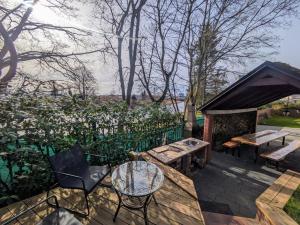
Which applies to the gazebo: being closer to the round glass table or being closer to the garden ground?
the round glass table

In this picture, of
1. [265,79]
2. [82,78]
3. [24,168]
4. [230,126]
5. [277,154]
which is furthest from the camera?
[230,126]

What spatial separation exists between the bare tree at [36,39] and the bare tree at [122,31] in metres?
1.01

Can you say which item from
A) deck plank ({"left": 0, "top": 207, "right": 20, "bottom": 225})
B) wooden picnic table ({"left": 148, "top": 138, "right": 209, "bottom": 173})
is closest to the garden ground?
wooden picnic table ({"left": 148, "top": 138, "right": 209, "bottom": 173})

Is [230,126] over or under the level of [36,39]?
under

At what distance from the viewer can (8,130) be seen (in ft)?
9.02

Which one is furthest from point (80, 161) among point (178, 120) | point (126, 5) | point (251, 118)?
point (251, 118)

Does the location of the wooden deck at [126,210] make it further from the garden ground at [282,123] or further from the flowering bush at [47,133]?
the garden ground at [282,123]

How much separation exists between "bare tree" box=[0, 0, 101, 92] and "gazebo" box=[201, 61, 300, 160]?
17.3 feet

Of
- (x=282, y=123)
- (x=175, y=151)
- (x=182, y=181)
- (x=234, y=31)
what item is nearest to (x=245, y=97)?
(x=175, y=151)

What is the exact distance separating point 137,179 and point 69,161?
3.74 feet

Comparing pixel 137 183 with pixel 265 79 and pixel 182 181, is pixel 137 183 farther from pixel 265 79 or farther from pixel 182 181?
pixel 265 79

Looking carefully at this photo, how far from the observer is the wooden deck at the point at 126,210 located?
8.16 ft

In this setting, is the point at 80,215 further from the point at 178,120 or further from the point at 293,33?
the point at 293,33

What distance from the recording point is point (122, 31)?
821cm
